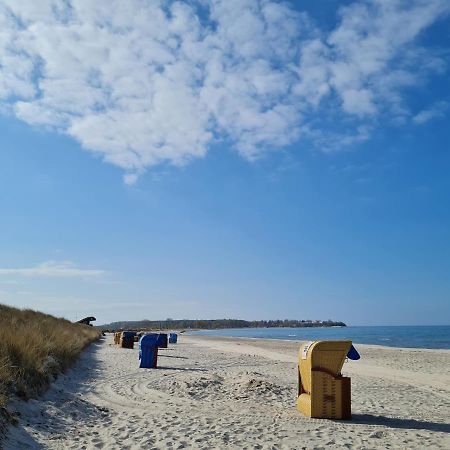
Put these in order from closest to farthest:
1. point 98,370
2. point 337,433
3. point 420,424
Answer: point 337,433 → point 420,424 → point 98,370

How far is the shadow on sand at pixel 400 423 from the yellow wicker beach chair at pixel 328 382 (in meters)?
0.32

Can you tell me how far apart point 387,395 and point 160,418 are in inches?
226

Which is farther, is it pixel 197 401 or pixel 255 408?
pixel 197 401

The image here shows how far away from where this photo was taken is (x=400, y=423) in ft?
24.8

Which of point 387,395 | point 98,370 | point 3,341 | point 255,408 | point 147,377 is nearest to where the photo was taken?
point 255,408

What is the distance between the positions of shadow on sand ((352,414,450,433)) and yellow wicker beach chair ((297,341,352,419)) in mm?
316

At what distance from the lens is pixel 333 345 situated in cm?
779

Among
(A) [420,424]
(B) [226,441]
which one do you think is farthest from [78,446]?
(A) [420,424]

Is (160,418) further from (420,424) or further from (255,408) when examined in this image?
(420,424)

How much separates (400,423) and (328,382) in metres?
1.28

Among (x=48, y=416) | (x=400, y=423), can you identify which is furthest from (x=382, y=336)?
(x=48, y=416)

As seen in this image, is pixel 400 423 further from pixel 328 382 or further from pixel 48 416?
pixel 48 416

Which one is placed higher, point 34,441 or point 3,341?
point 3,341

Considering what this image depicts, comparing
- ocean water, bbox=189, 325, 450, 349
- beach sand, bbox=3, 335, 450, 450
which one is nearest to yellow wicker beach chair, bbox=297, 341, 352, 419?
beach sand, bbox=3, 335, 450, 450
